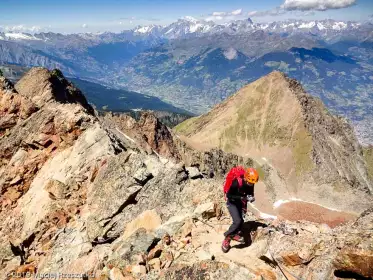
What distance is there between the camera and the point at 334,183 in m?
151

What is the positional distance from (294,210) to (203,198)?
4634 inches

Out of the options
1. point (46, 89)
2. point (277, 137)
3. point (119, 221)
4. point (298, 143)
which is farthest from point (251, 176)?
point (277, 137)

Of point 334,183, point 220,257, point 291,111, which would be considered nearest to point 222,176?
point 334,183

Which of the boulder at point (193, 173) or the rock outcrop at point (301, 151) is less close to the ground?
the boulder at point (193, 173)

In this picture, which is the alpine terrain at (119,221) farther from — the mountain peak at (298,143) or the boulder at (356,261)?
the mountain peak at (298,143)

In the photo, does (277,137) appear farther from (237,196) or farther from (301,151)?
(237,196)

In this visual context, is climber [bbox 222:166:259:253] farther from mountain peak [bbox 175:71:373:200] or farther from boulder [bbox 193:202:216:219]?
mountain peak [bbox 175:71:373:200]

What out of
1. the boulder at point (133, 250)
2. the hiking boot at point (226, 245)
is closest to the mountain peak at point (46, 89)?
the boulder at point (133, 250)

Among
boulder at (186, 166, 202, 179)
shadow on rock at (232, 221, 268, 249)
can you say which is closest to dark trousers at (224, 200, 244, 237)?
shadow on rock at (232, 221, 268, 249)

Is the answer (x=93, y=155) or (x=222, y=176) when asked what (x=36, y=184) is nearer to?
(x=93, y=155)

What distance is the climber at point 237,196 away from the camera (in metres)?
20.1

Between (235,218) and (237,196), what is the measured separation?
126cm

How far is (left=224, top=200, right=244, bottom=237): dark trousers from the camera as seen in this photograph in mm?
20391

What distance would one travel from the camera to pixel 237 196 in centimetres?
2050
